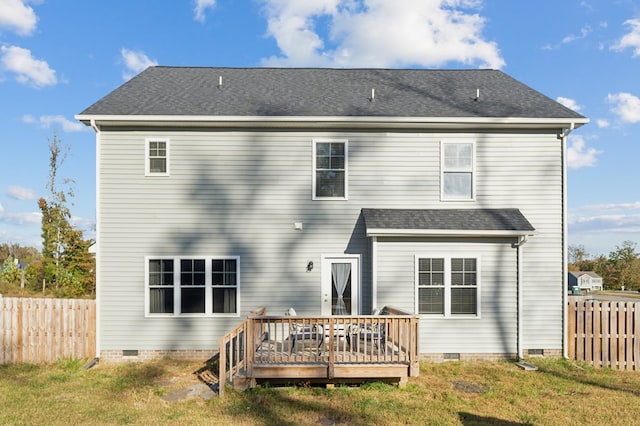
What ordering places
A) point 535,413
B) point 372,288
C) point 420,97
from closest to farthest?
point 535,413 < point 372,288 < point 420,97

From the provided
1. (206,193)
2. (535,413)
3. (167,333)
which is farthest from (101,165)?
(535,413)

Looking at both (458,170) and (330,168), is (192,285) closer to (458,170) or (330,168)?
(330,168)

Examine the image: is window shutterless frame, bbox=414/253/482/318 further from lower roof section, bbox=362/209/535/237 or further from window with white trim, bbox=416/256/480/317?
lower roof section, bbox=362/209/535/237

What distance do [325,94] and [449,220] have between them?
15.3 ft

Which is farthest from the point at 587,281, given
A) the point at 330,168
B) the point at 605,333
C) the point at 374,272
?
the point at 330,168

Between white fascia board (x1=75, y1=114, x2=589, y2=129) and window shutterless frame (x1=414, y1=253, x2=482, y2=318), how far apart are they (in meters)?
A: 3.17

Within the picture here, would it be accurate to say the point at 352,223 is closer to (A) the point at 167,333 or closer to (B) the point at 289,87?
(B) the point at 289,87

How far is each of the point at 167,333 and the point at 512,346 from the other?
26.5 ft

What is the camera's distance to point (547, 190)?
9766 millimetres

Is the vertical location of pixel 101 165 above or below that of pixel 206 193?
above

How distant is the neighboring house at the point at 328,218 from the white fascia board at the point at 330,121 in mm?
37

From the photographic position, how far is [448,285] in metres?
9.30

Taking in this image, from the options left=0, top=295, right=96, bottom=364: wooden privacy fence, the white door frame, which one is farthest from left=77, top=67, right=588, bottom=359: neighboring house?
left=0, top=295, right=96, bottom=364: wooden privacy fence

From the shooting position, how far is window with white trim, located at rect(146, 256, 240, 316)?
948 centimetres
